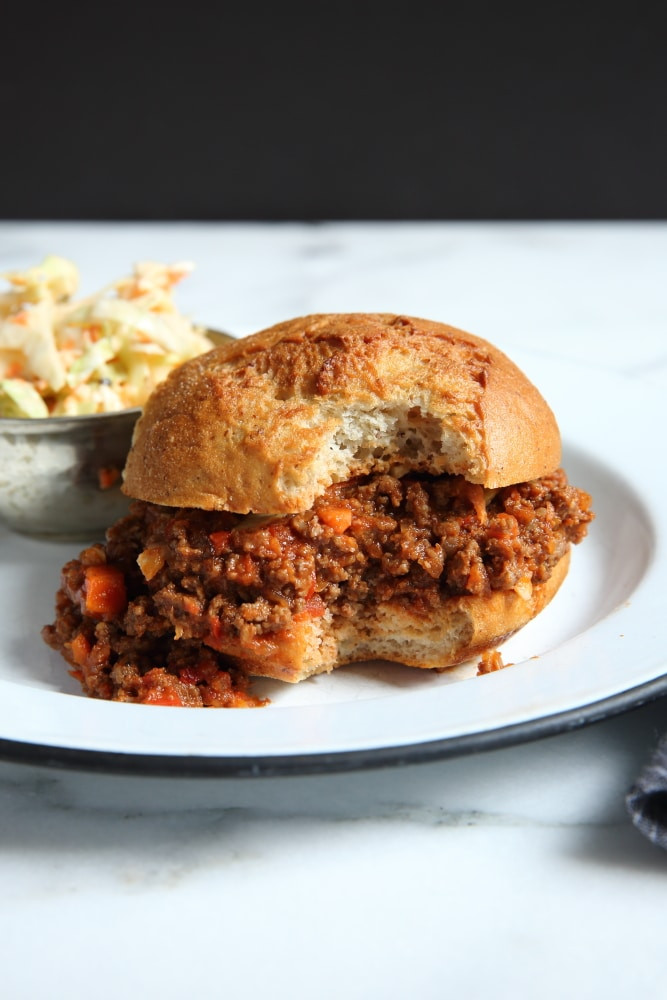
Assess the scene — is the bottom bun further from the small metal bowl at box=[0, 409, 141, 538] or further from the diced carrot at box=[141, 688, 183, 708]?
the small metal bowl at box=[0, 409, 141, 538]

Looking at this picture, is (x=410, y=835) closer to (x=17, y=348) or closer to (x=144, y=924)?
(x=144, y=924)

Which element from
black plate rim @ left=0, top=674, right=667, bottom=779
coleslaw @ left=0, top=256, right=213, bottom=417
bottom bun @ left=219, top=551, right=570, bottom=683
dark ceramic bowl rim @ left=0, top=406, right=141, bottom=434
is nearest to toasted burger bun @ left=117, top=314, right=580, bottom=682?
bottom bun @ left=219, top=551, right=570, bottom=683

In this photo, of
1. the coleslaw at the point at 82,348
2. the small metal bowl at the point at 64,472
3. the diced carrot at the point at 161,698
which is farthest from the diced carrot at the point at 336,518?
→ the coleslaw at the point at 82,348

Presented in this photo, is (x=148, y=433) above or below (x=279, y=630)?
above

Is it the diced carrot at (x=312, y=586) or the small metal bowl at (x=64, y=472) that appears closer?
the diced carrot at (x=312, y=586)

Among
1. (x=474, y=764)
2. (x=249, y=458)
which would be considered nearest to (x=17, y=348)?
(x=249, y=458)

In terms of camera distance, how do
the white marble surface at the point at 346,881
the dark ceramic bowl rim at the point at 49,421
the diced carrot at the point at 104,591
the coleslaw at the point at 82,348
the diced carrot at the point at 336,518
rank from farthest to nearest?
the coleslaw at the point at 82,348, the dark ceramic bowl rim at the point at 49,421, the diced carrot at the point at 104,591, the diced carrot at the point at 336,518, the white marble surface at the point at 346,881

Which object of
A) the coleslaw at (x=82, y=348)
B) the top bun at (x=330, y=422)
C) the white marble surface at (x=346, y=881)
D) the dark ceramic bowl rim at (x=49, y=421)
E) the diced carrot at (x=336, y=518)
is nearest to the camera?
the white marble surface at (x=346, y=881)

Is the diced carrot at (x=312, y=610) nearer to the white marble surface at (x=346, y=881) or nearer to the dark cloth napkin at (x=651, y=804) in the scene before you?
the white marble surface at (x=346, y=881)
